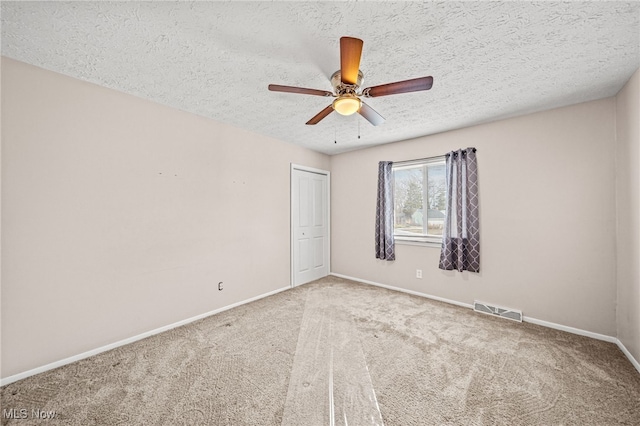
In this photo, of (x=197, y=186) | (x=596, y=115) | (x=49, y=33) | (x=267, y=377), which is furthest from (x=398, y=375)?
(x=49, y=33)

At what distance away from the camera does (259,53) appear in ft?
5.87

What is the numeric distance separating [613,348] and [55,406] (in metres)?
4.58

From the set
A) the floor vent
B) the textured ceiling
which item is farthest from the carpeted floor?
the textured ceiling

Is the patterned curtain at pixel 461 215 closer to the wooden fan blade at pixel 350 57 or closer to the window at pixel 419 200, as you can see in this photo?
the window at pixel 419 200

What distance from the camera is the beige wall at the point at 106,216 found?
6.28 ft

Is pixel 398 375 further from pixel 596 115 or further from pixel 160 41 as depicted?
pixel 596 115

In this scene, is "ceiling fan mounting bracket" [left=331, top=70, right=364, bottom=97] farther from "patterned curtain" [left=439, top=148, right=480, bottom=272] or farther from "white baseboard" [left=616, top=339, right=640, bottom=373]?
"white baseboard" [left=616, top=339, right=640, bottom=373]

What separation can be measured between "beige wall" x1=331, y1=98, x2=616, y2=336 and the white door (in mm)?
1874

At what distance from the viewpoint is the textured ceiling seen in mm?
1424

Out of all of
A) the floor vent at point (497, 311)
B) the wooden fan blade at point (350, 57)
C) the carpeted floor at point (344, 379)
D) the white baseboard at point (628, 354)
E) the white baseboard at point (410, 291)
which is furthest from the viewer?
the white baseboard at point (410, 291)

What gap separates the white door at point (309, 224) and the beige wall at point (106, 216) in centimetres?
94

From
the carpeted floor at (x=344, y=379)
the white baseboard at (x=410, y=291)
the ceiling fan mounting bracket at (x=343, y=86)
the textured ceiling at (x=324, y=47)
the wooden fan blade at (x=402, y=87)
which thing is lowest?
the carpeted floor at (x=344, y=379)

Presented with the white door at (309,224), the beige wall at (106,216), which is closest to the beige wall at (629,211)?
the white door at (309,224)

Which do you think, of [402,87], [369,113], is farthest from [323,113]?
[402,87]
